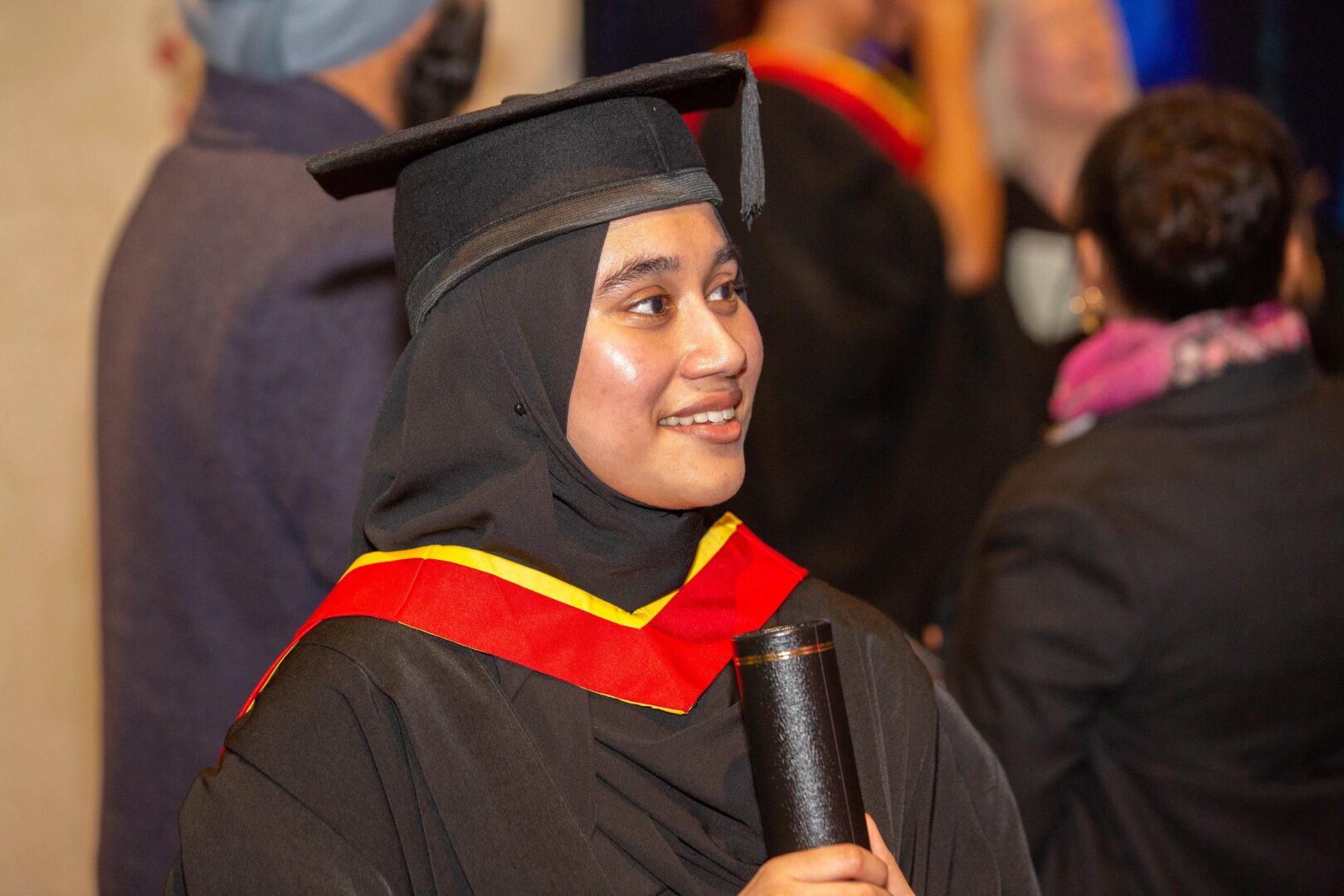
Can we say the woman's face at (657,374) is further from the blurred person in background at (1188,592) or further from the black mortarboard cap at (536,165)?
the blurred person in background at (1188,592)

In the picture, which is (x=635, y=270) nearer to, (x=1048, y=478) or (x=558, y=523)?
(x=558, y=523)

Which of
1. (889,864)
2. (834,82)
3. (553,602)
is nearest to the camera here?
(889,864)

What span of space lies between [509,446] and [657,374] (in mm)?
177

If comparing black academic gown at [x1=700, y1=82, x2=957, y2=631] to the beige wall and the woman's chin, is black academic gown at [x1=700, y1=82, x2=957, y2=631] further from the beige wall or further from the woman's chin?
the woman's chin

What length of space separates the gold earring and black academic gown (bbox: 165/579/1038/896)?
4.19 feet

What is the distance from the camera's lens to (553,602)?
60.1 inches

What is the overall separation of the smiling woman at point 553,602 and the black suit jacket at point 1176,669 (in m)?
0.62

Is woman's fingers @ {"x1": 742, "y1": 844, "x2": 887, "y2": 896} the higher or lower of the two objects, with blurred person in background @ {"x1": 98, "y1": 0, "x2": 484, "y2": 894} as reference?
lower

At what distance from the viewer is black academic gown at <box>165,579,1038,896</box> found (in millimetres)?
1396

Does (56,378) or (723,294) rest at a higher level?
(723,294)

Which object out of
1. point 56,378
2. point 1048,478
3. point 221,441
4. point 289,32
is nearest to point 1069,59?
point 1048,478

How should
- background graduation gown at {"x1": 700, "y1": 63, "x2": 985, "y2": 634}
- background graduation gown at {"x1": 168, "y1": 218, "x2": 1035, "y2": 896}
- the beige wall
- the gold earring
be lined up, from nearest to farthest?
background graduation gown at {"x1": 168, "y1": 218, "x2": 1035, "y2": 896} → the gold earring → background graduation gown at {"x1": 700, "y1": 63, "x2": 985, "y2": 634} → the beige wall

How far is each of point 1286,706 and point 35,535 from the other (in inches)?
121

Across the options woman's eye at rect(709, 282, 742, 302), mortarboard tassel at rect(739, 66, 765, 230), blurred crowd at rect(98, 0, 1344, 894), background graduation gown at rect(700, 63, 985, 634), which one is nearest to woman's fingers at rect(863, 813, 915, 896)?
woman's eye at rect(709, 282, 742, 302)
